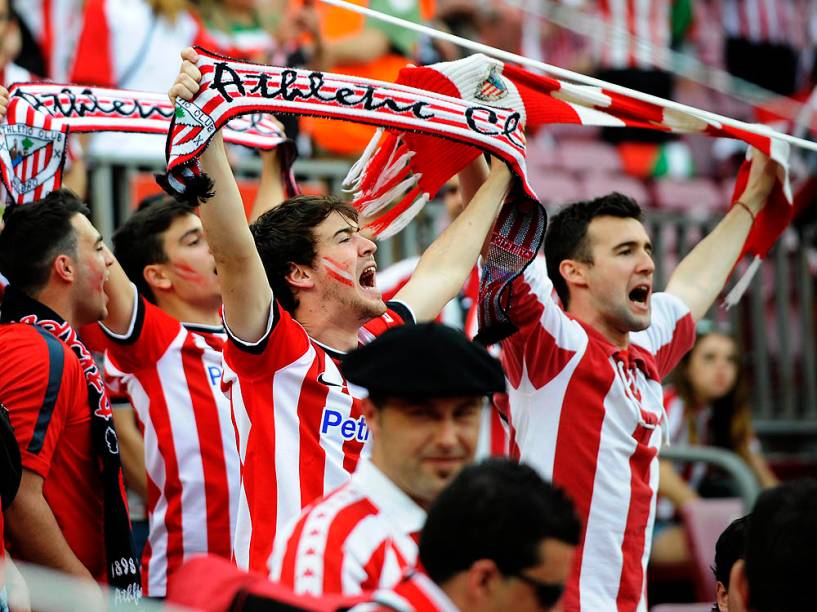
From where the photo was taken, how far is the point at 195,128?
3.82m

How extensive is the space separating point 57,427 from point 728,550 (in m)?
2.00

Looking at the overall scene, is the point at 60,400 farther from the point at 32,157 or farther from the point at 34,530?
the point at 32,157

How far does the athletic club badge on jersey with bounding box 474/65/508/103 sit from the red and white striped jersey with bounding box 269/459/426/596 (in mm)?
1900

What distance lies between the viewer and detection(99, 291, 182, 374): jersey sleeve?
5137 mm

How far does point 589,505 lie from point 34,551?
1.68 m

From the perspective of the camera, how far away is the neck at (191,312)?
→ 217 inches

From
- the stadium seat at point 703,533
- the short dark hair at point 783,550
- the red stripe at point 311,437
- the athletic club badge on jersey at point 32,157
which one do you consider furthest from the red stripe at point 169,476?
the stadium seat at point 703,533

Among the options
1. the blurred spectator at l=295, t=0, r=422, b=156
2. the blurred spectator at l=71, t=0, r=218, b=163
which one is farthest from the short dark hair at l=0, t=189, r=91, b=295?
the blurred spectator at l=295, t=0, r=422, b=156

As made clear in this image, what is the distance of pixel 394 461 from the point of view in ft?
10.2

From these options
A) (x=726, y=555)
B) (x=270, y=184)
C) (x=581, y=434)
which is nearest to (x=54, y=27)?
(x=270, y=184)

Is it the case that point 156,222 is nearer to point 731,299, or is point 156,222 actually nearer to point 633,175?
point 731,299

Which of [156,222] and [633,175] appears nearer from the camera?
[156,222]

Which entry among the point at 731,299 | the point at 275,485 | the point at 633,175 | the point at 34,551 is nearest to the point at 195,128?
the point at 275,485

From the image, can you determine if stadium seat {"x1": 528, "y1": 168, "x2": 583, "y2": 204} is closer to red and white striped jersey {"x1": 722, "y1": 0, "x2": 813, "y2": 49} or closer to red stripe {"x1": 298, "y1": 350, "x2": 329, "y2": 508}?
red and white striped jersey {"x1": 722, "y1": 0, "x2": 813, "y2": 49}
